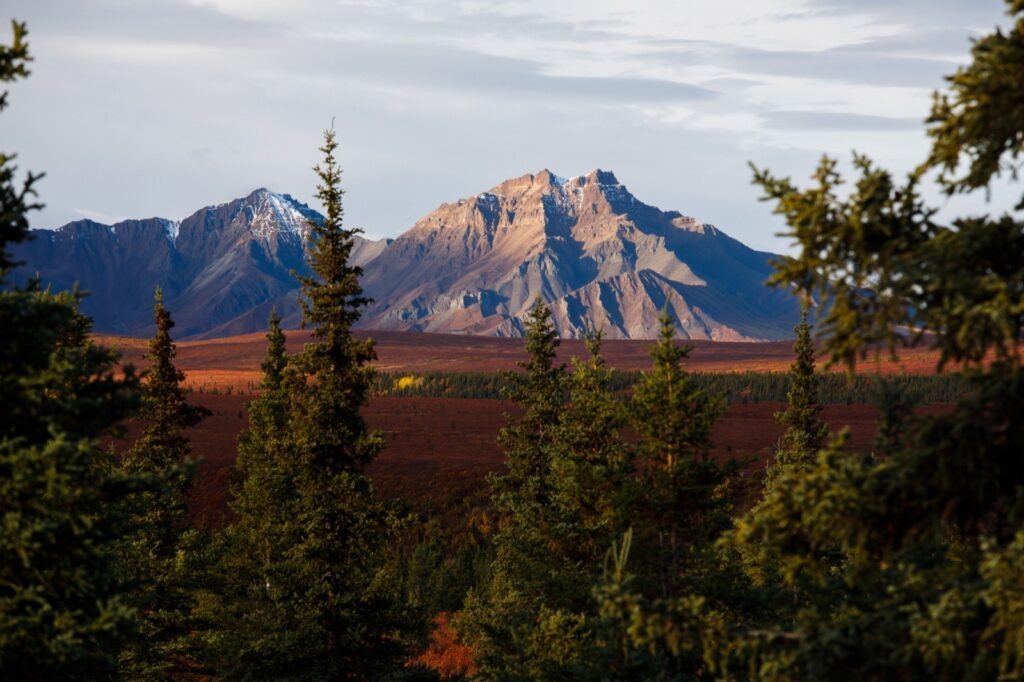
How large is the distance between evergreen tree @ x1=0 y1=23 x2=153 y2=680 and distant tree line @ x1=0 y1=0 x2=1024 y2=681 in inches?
1.4

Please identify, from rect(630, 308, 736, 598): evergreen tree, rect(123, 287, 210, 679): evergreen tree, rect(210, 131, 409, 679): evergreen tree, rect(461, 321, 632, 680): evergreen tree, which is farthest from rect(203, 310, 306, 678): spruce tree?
rect(630, 308, 736, 598): evergreen tree

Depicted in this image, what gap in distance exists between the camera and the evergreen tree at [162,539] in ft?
93.1

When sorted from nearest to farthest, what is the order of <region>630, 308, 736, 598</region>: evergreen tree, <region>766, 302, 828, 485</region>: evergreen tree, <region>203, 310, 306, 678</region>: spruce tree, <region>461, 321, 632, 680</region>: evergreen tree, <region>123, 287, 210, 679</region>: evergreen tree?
<region>630, 308, 736, 598</region>: evergreen tree < <region>461, 321, 632, 680</region>: evergreen tree < <region>203, 310, 306, 678</region>: spruce tree < <region>123, 287, 210, 679</region>: evergreen tree < <region>766, 302, 828, 485</region>: evergreen tree

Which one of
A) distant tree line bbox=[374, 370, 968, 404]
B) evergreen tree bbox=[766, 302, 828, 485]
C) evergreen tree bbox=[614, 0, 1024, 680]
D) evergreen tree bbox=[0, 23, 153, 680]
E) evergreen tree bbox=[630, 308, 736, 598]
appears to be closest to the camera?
evergreen tree bbox=[614, 0, 1024, 680]

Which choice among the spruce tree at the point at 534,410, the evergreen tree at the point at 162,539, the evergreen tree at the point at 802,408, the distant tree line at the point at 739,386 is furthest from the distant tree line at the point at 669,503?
the distant tree line at the point at 739,386

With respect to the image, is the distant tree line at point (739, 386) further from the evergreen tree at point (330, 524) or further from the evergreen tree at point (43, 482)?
the evergreen tree at point (43, 482)

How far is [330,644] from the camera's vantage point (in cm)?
2341

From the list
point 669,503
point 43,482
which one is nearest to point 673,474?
point 669,503

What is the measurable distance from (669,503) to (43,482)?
1014cm

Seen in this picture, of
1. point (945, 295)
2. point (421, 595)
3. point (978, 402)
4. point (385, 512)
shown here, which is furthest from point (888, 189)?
point (421, 595)

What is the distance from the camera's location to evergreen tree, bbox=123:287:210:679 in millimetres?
28369

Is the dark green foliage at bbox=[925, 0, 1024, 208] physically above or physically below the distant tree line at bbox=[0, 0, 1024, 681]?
above

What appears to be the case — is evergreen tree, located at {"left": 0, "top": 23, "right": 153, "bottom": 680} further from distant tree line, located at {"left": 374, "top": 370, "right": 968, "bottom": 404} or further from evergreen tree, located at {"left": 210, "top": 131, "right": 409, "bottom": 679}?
distant tree line, located at {"left": 374, "top": 370, "right": 968, "bottom": 404}

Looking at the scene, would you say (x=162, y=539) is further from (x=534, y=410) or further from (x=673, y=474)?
(x=673, y=474)
